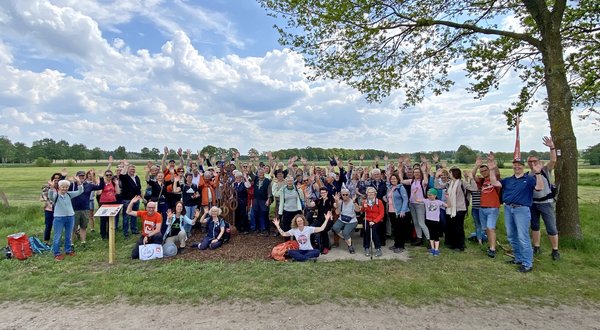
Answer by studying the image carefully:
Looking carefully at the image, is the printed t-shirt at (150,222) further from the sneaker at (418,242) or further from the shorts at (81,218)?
the sneaker at (418,242)

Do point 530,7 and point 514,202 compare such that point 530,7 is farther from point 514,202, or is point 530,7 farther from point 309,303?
point 309,303

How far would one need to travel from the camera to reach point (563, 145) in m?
8.46

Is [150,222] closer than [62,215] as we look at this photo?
No

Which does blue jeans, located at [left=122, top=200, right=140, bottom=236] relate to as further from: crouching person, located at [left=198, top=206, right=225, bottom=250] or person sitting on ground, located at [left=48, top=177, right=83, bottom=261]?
crouching person, located at [left=198, top=206, right=225, bottom=250]

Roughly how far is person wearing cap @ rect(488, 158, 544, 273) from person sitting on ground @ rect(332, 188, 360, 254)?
10.9ft

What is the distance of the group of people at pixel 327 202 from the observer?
24.3 feet

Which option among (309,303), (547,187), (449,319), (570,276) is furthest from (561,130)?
(309,303)

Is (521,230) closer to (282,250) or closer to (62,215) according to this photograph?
(282,250)

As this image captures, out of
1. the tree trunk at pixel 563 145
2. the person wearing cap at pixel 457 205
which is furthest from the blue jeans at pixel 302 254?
the tree trunk at pixel 563 145

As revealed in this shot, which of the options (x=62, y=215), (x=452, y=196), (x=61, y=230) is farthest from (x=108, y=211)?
(x=452, y=196)

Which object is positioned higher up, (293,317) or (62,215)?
(62,215)

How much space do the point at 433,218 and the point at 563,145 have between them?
3.98 meters

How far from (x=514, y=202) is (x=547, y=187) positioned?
132cm

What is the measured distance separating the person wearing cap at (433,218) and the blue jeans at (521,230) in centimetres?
148
